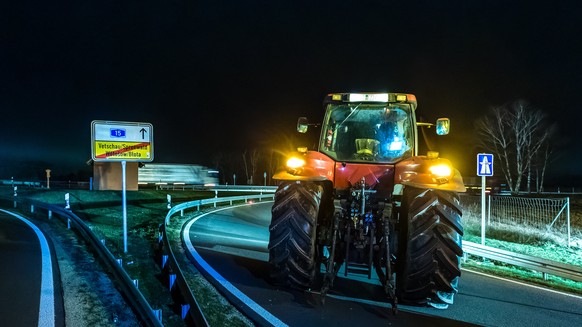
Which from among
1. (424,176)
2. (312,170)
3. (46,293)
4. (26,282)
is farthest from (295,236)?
(26,282)

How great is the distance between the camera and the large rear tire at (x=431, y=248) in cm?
548

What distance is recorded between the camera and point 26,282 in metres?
6.49

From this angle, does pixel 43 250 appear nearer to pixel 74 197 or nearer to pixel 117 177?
pixel 74 197

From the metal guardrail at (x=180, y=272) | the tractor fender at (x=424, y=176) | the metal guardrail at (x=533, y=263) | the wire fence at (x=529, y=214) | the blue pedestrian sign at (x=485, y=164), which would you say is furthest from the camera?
the wire fence at (x=529, y=214)

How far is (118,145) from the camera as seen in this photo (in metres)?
9.32

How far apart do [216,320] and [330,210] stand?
2.66m

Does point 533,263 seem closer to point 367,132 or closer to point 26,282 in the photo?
point 367,132

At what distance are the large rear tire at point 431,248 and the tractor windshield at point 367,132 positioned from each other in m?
1.25

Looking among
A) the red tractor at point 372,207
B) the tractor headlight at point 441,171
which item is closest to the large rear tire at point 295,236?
the red tractor at point 372,207

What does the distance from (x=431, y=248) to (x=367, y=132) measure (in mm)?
2318

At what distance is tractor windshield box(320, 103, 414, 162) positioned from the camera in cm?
673

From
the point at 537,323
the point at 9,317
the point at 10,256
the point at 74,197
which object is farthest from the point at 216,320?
the point at 74,197

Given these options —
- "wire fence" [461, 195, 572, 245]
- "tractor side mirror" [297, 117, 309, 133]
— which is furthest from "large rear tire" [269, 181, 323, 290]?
"wire fence" [461, 195, 572, 245]

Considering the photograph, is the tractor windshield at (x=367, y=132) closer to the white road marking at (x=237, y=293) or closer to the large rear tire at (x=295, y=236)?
the large rear tire at (x=295, y=236)
